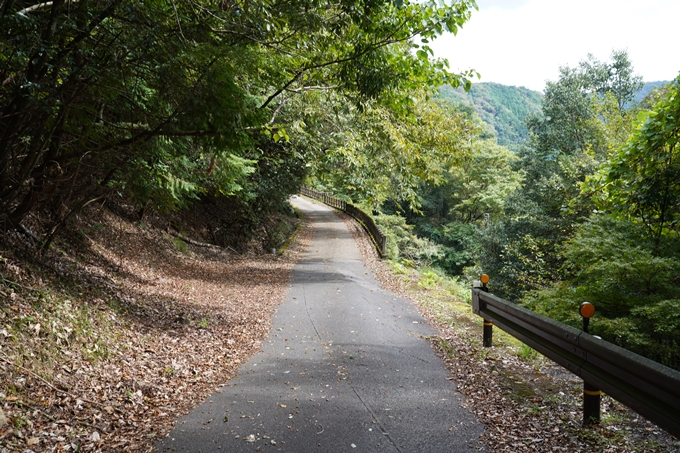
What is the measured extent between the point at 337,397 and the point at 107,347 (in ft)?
10.3

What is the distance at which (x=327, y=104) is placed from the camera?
15391 millimetres

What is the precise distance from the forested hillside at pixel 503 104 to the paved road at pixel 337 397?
122 m

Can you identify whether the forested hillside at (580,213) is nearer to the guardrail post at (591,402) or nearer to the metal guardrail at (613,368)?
the metal guardrail at (613,368)

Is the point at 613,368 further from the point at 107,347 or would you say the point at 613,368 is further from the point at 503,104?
the point at 503,104

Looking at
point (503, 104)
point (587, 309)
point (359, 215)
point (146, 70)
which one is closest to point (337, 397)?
point (587, 309)

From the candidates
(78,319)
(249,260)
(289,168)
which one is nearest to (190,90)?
(78,319)

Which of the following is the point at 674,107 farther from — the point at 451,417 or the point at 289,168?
the point at 289,168

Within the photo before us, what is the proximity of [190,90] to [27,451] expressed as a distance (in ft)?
14.6

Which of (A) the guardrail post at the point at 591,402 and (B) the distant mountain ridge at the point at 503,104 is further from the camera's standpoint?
(B) the distant mountain ridge at the point at 503,104

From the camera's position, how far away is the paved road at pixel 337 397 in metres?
4.16

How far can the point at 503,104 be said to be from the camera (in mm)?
154500

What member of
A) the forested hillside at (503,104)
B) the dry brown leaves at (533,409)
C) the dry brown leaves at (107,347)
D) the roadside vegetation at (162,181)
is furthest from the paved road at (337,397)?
the forested hillside at (503,104)

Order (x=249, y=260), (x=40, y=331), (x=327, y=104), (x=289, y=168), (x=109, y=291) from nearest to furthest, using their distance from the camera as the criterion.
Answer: (x=40, y=331)
(x=109, y=291)
(x=327, y=104)
(x=249, y=260)
(x=289, y=168)

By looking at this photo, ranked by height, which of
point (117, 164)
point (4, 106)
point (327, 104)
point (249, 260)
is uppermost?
point (327, 104)
